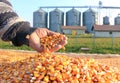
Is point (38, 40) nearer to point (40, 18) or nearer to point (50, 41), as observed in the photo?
point (50, 41)

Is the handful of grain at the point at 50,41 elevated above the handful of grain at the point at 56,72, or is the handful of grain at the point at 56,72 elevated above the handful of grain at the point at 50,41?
the handful of grain at the point at 50,41

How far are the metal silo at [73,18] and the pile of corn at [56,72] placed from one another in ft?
327

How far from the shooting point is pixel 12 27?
13.1 ft

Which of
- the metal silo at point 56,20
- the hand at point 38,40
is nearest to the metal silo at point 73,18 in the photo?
the metal silo at point 56,20

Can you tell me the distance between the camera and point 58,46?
4.12 meters

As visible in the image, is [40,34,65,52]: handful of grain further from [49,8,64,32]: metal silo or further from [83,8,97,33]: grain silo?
[83,8,97,33]: grain silo

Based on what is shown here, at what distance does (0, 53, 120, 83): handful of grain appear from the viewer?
152 inches

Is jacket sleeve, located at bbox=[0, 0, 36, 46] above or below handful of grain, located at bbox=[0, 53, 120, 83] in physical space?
above

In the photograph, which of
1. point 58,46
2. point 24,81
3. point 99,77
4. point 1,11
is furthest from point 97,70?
point 1,11

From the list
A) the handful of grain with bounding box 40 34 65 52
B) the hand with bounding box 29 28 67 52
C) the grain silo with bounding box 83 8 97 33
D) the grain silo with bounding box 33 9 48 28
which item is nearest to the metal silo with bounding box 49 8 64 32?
the grain silo with bounding box 33 9 48 28

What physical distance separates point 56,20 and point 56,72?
327 ft

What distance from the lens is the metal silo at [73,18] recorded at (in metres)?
105

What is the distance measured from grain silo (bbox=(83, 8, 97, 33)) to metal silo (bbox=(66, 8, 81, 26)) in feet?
5.35

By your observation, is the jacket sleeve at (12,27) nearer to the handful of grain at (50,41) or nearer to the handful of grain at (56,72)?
the handful of grain at (50,41)
